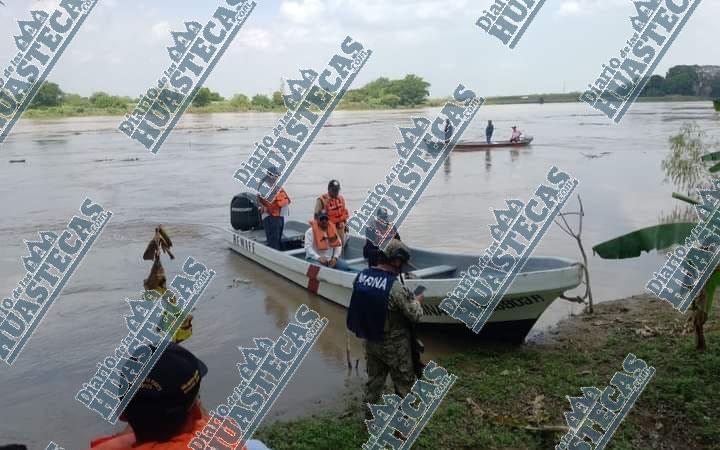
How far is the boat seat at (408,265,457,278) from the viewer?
7832mm

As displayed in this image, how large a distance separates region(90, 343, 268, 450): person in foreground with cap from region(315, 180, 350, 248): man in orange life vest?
6.69m

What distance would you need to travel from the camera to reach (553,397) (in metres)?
5.45

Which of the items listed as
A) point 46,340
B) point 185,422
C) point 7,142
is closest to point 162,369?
point 185,422

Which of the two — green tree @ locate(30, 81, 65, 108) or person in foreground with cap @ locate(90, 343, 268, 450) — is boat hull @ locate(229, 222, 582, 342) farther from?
green tree @ locate(30, 81, 65, 108)

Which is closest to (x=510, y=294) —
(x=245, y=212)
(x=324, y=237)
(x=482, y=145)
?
(x=324, y=237)

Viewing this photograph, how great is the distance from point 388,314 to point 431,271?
351 cm

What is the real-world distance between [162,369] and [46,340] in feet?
23.5

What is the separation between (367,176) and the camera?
72.8 feet

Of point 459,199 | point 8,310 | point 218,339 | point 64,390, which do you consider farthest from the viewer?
point 459,199

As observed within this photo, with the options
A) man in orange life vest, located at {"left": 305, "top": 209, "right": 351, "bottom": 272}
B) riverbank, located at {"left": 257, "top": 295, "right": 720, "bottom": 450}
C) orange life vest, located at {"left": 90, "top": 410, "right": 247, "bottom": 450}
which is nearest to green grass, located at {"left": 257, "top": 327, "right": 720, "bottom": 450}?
riverbank, located at {"left": 257, "top": 295, "right": 720, "bottom": 450}

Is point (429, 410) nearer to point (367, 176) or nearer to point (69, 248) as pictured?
point (69, 248)

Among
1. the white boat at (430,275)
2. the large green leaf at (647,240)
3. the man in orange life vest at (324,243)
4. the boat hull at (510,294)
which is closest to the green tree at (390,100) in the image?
the white boat at (430,275)

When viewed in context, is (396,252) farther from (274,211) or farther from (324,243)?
(274,211)

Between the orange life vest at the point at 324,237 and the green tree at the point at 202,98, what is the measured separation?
274 feet
